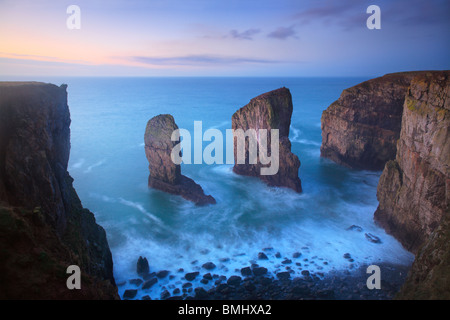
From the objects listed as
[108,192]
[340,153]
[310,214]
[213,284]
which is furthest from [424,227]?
[108,192]

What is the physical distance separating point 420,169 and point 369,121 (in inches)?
651

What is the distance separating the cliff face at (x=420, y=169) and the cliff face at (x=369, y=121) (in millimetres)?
11645

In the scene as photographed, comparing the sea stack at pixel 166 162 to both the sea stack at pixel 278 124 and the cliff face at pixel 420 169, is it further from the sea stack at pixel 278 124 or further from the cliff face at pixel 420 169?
the cliff face at pixel 420 169

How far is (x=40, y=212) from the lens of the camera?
10.9 metres

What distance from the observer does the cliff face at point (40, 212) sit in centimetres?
904

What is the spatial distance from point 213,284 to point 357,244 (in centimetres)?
1056

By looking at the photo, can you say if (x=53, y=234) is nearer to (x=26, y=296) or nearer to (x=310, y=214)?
(x=26, y=296)

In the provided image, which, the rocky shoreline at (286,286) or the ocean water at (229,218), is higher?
the ocean water at (229,218)
